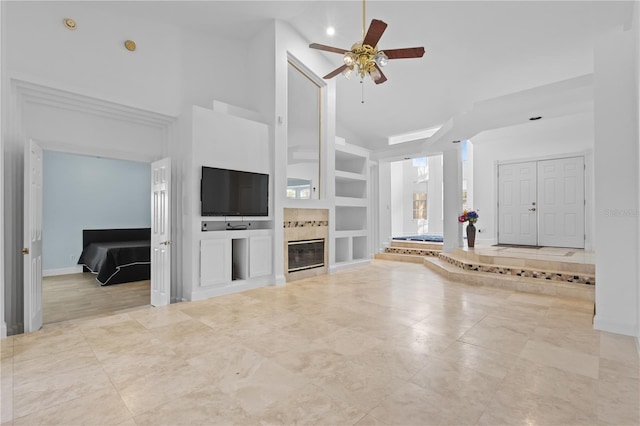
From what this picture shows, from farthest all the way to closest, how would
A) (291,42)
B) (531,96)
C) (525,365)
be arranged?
(291,42) → (531,96) → (525,365)

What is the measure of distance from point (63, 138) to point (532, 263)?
7.25m

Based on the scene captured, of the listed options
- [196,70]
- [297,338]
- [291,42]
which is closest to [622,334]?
[297,338]

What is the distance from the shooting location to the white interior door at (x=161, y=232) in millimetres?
4230

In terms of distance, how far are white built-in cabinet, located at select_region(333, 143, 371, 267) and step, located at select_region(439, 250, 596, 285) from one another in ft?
7.44

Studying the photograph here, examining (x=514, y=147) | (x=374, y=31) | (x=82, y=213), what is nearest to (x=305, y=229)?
(x=374, y=31)

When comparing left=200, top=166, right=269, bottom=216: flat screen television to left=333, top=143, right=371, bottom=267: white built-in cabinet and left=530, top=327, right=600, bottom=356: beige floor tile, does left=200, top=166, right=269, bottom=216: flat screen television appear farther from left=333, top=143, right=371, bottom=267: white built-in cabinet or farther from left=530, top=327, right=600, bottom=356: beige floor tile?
left=530, top=327, right=600, bottom=356: beige floor tile

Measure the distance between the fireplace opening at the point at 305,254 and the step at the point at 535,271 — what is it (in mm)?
2792

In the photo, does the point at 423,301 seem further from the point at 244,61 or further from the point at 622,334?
the point at 244,61

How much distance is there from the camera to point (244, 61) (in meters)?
5.55

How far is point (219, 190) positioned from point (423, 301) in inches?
129

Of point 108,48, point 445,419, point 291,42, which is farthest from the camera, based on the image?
point 291,42

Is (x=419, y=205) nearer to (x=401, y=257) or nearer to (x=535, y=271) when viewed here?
(x=401, y=257)

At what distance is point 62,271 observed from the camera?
22.3 ft

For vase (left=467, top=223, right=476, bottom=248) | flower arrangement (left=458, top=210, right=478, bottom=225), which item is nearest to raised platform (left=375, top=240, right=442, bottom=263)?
vase (left=467, top=223, right=476, bottom=248)
